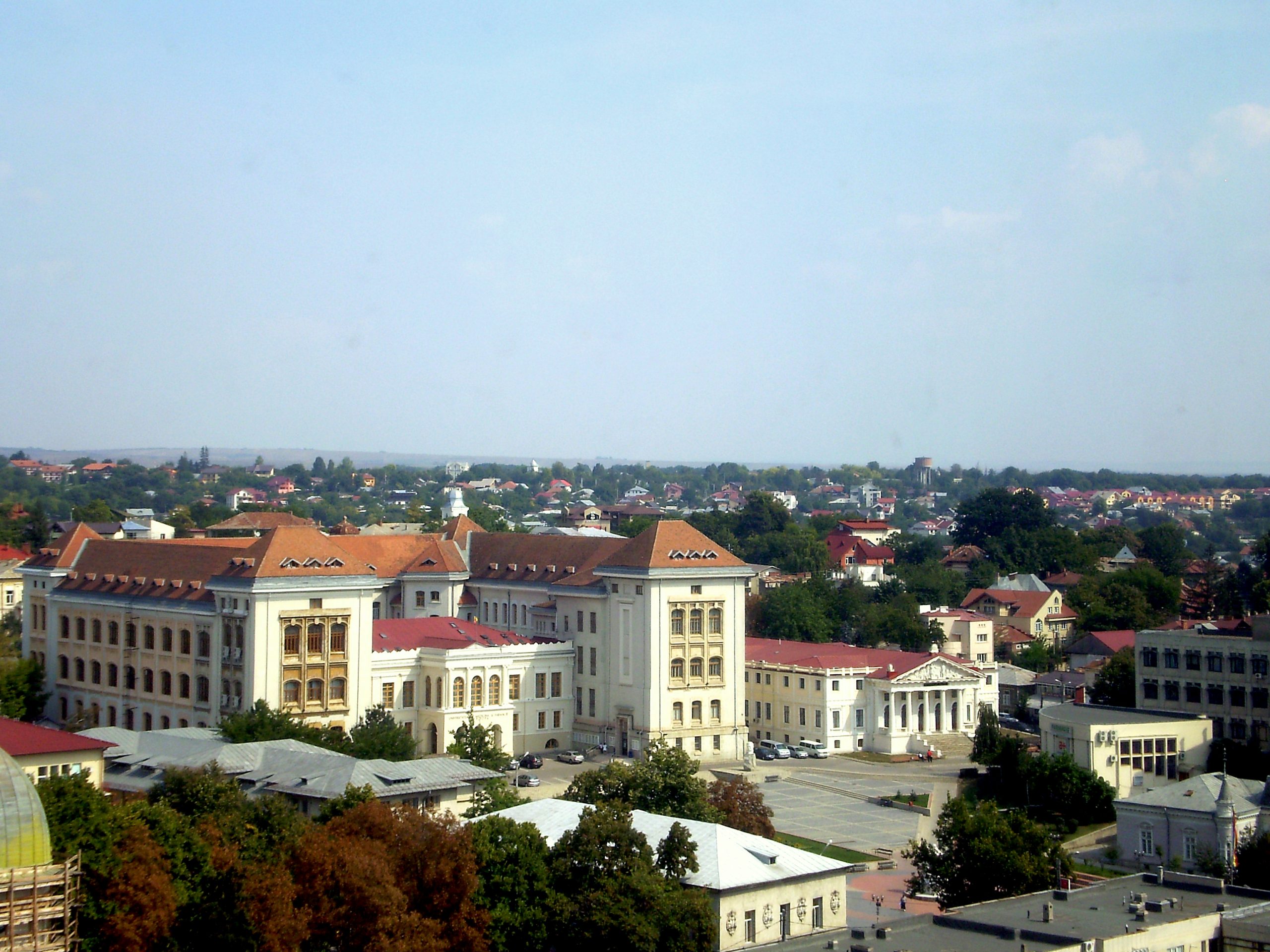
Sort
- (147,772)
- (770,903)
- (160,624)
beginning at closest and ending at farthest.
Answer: (770,903) → (147,772) → (160,624)

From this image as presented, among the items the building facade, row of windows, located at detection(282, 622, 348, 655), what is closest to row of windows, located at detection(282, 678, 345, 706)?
row of windows, located at detection(282, 622, 348, 655)

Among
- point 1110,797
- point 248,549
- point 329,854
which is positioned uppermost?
point 248,549

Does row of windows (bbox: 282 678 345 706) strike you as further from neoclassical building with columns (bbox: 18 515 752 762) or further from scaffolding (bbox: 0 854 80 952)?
scaffolding (bbox: 0 854 80 952)

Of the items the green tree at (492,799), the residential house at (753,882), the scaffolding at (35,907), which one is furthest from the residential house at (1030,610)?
the scaffolding at (35,907)

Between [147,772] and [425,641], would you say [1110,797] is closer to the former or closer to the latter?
[425,641]

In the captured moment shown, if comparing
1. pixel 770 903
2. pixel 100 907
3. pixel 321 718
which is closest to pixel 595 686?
pixel 321 718

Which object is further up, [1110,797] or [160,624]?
[160,624]
